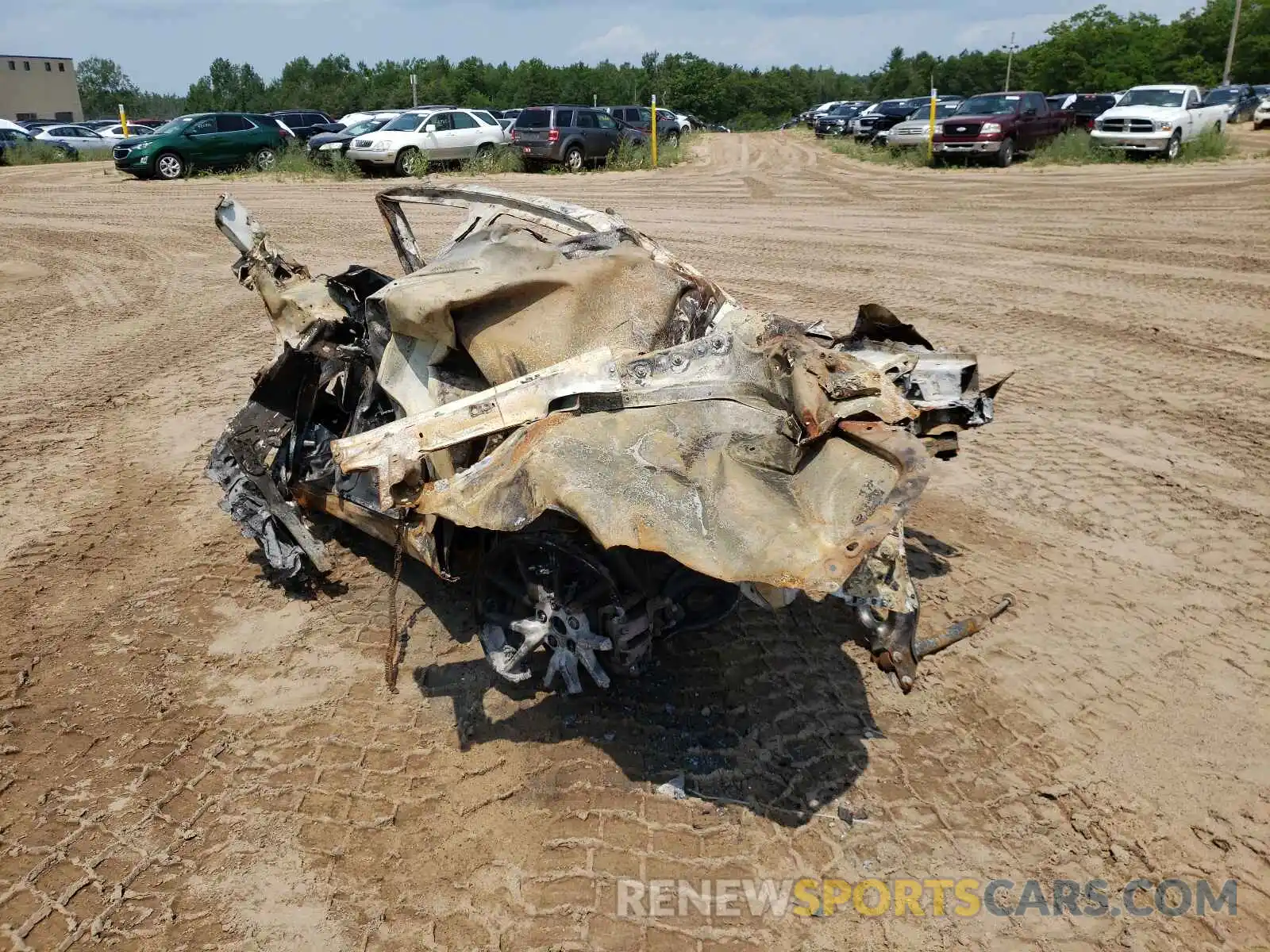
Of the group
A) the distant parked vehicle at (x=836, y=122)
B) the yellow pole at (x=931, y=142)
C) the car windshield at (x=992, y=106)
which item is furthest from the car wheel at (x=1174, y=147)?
the distant parked vehicle at (x=836, y=122)

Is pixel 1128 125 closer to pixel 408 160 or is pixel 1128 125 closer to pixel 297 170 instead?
pixel 408 160

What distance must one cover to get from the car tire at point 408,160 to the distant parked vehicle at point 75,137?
52.8ft

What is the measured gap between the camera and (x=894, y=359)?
4.52 metres

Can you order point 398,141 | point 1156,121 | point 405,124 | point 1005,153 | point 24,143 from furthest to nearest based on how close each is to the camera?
1. point 24,143
2. point 405,124
3. point 1005,153
4. point 398,141
5. point 1156,121

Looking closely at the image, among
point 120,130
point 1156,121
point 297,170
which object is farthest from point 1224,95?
point 120,130

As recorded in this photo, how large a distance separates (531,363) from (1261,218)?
560 inches

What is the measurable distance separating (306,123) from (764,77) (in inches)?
2105

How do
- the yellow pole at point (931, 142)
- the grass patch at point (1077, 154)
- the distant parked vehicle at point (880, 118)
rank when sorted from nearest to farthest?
the grass patch at point (1077, 154) → the yellow pole at point (931, 142) → the distant parked vehicle at point (880, 118)

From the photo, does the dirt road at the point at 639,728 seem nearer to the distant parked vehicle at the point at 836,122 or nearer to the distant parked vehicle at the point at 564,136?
the distant parked vehicle at the point at 564,136

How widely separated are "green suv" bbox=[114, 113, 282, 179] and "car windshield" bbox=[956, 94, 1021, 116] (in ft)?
58.1

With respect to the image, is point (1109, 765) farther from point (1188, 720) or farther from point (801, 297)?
point (801, 297)

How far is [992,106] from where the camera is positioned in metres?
22.4

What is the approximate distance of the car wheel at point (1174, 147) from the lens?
70.0 ft

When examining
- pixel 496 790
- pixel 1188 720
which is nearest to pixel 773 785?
pixel 496 790
